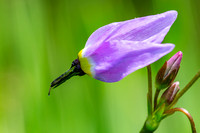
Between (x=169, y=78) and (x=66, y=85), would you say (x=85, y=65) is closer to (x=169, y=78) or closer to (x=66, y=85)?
(x=169, y=78)

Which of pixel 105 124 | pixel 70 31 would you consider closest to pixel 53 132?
pixel 105 124

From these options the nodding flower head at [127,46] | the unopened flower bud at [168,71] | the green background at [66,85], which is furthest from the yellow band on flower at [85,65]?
the green background at [66,85]

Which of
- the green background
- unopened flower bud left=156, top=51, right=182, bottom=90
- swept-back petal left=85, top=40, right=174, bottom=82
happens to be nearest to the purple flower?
swept-back petal left=85, top=40, right=174, bottom=82

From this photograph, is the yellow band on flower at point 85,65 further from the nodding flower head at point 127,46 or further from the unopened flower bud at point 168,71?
the unopened flower bud at point 168,71

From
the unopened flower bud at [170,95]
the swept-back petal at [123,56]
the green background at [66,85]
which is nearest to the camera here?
the swept-back petal at [123,56]

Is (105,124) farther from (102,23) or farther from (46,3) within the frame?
(46,3)

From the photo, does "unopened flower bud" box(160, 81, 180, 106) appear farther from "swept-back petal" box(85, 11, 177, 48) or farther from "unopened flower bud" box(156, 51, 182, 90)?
"swept-back petal" box(85, 11, 177, 48)
